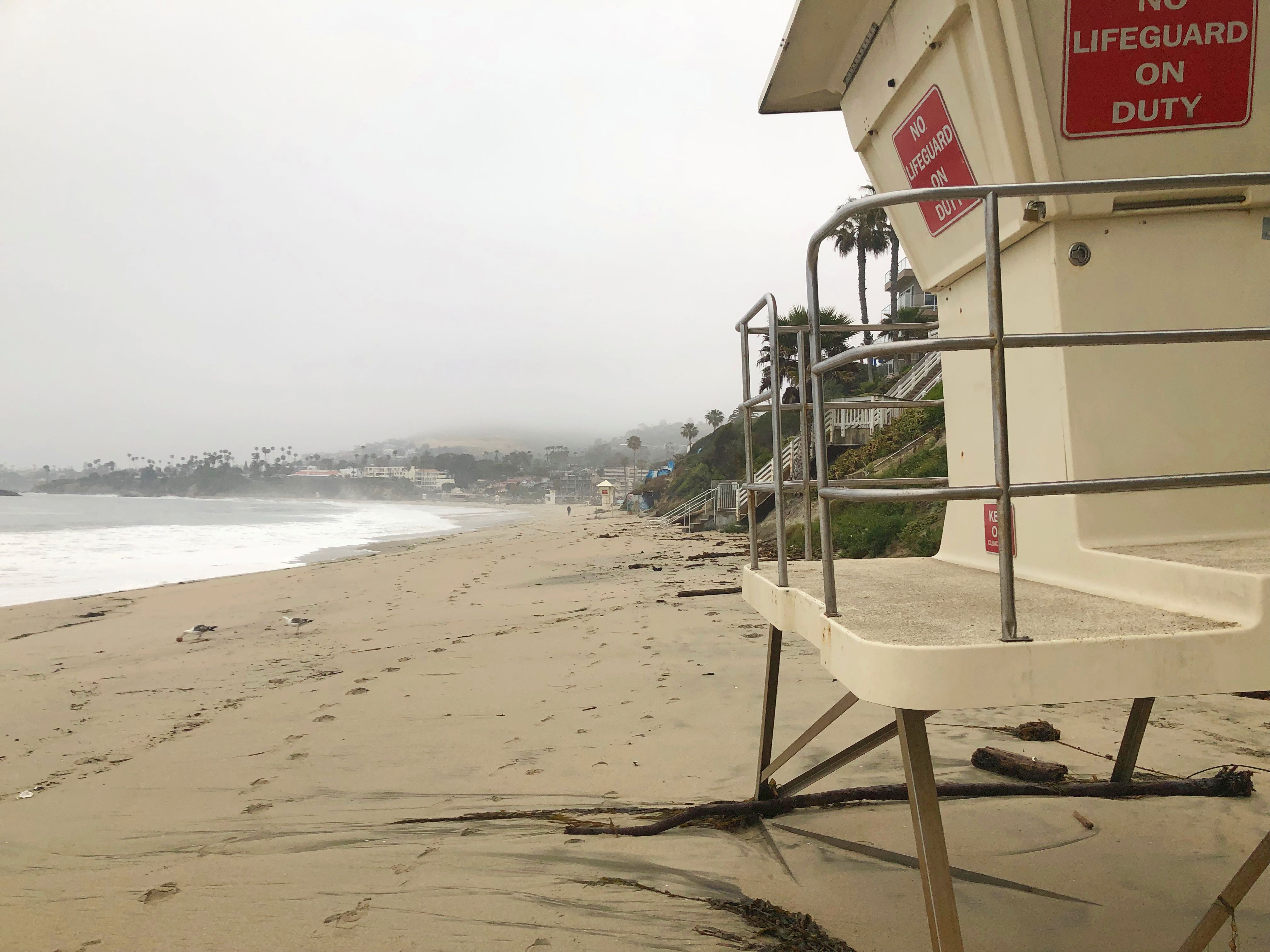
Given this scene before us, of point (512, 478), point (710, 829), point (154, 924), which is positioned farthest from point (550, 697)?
point (512, 478)

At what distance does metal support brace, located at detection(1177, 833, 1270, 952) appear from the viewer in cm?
203

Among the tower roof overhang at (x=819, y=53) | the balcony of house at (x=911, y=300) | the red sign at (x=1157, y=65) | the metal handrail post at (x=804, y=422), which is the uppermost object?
the balcony of house at (x=911, y=300)

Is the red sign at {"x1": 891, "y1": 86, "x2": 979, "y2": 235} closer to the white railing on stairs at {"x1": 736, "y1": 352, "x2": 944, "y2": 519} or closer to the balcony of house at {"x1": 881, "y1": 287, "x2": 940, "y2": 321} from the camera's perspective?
the white railing on stairs at {"x1": 736, "y1": 352, "x2": 944, "y2": 519}

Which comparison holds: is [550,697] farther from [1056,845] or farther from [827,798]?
[1056,845]

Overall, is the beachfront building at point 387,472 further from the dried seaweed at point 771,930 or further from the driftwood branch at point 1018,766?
the dried seaweed at point 771,930

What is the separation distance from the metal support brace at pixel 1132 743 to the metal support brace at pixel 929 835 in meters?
2.03

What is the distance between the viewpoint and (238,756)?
521cm

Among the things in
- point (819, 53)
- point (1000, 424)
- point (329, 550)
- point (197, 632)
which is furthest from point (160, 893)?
point (329, 550)

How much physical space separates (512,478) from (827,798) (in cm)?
17672

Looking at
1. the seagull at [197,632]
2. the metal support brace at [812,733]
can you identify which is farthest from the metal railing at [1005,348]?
the seagull at [197,632]

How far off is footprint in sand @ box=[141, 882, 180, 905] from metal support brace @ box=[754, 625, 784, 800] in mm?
2502

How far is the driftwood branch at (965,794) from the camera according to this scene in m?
3.63

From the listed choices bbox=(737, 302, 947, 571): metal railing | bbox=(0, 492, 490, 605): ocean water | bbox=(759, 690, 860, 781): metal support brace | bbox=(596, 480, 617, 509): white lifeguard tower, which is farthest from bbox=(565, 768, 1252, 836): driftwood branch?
bbox=(596, 480, 617, 509): white lifeguard tower

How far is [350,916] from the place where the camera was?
3051 mm
